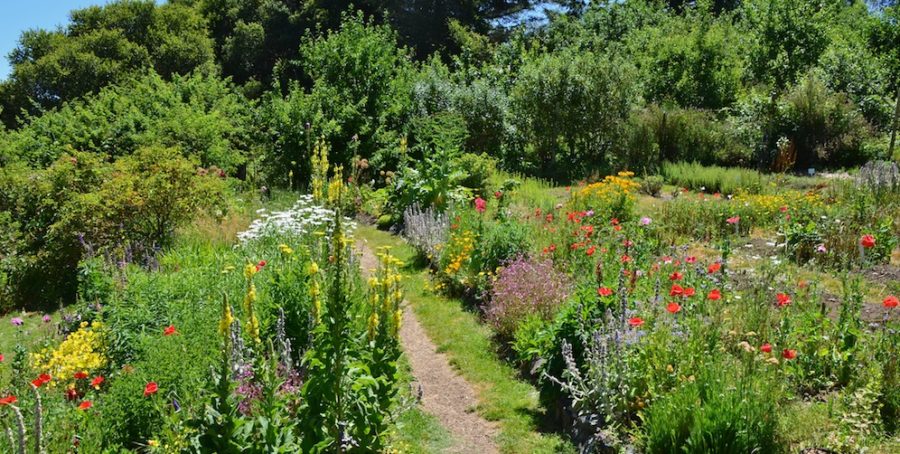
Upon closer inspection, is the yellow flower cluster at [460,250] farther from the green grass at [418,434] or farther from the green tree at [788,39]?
the green tree at [788,39]

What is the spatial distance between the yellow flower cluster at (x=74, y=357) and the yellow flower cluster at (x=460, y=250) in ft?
12.8

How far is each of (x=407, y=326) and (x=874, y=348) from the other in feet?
15.0

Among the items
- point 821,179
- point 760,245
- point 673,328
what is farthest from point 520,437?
point 821,179

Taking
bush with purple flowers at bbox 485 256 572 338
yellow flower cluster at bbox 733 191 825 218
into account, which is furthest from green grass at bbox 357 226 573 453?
yellow flower cluster at bbox 733 191 825 218

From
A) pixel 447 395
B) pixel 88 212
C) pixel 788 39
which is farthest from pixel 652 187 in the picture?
pixel 88 212

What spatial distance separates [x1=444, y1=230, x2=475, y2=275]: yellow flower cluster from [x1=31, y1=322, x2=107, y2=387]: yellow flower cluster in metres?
3.90

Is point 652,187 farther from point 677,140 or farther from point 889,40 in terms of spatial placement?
point 889,40

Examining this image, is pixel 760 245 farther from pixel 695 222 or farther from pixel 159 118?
pixel 159 118

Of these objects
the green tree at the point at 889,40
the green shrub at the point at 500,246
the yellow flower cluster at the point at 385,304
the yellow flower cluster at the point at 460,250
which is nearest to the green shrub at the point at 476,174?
the yellow flower cluster at the point at 460,250

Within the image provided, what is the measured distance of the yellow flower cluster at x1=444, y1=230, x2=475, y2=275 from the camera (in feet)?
26.2

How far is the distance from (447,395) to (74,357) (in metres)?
3.01

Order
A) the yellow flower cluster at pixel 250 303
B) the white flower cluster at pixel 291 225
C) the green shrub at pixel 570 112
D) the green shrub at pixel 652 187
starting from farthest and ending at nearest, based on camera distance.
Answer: the green shrub at pixel 570 112 → the green shrub at pixel 652 187 → the white flower cluster at pixel 291 225 → the yellow flower cluster at pixel 250 303

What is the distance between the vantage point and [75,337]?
537 cm

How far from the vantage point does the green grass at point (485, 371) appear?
195 inches
